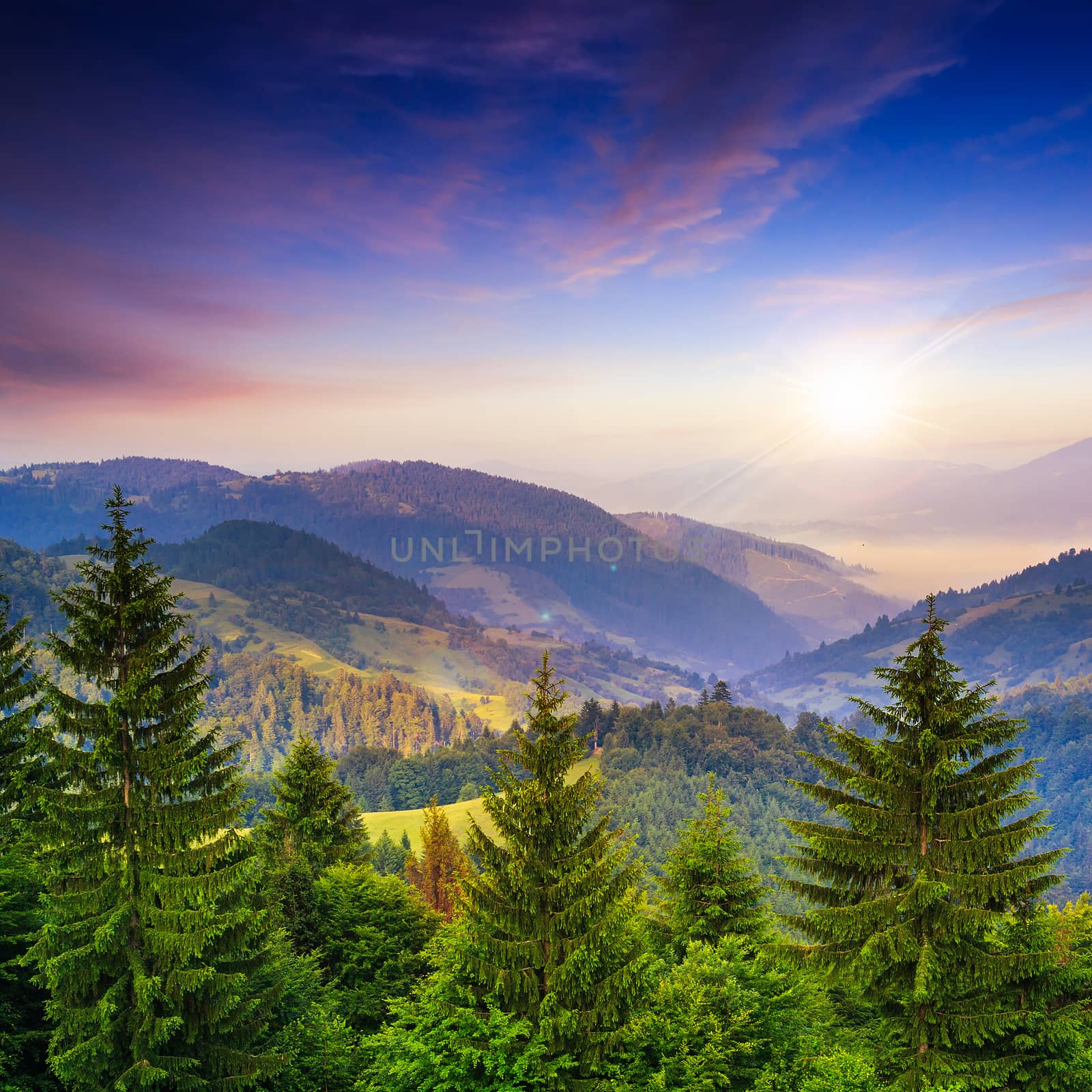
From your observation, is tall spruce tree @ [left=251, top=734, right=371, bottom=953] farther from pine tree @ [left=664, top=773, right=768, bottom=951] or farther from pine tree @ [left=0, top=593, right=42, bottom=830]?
pine tree @ [left=664, top=773, right=768, bottom=951]

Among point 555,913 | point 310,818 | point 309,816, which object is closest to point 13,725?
point 555,913

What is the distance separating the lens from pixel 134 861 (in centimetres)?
2122

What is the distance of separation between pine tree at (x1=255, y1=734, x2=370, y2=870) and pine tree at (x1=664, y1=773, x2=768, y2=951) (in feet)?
83.3

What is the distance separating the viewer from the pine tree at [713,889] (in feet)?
105

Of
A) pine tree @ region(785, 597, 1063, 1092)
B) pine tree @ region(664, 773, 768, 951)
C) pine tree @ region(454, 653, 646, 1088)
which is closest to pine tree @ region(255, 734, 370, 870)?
pine tree @ region(664, 773, 768, 951)

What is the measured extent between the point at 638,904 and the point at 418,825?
156832 millimetres

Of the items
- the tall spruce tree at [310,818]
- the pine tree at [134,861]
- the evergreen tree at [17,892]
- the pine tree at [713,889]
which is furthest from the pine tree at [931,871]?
the tall spruce tree at [310,818]

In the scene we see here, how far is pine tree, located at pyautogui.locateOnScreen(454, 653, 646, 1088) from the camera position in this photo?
20844mm

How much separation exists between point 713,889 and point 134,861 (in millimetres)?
21264

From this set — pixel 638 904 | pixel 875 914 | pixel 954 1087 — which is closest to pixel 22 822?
pixel 638 904

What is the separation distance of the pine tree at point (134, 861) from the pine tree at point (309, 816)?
28935mm

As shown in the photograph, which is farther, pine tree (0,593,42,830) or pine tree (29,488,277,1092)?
pine tree (0,593,42,830)

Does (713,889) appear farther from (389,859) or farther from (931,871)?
(389,859)

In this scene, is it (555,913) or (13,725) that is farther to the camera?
(13,725)
